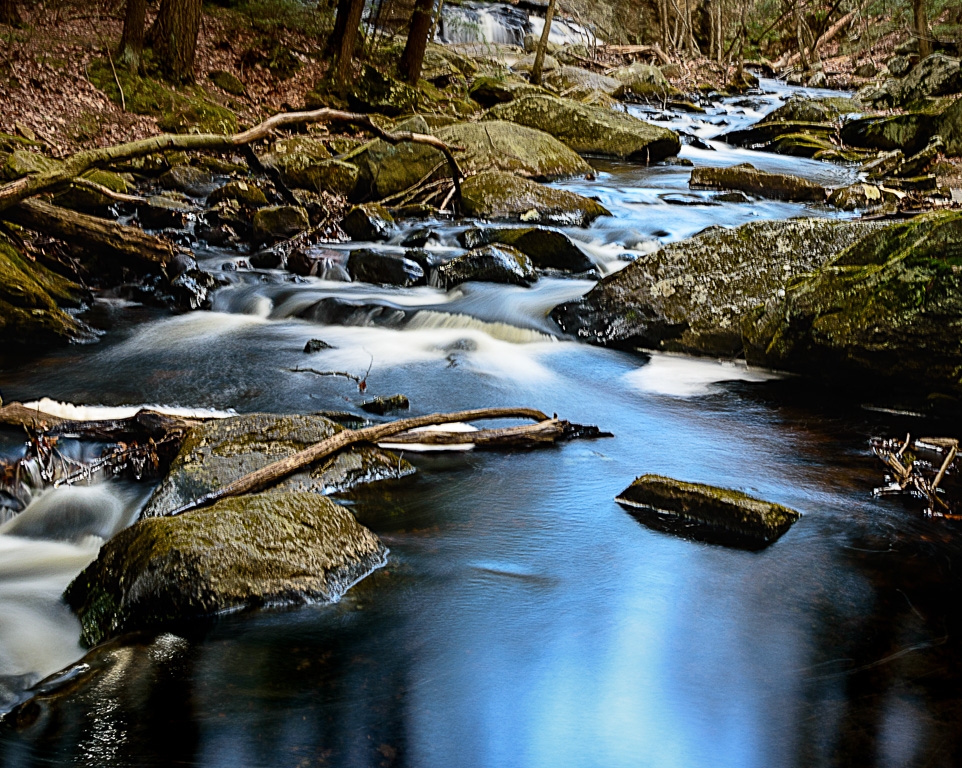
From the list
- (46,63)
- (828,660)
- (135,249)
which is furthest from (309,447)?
(46,63)

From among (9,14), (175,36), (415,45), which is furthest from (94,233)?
(415,45)

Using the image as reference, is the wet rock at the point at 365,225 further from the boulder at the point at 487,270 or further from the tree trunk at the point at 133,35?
the tree trunk at the point at 133,35

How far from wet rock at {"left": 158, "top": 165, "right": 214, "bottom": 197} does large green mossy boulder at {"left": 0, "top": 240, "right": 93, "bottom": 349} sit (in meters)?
5.45

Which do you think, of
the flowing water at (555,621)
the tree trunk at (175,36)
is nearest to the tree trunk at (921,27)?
the tree trunk at (175,36)

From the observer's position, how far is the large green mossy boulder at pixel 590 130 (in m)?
17.3

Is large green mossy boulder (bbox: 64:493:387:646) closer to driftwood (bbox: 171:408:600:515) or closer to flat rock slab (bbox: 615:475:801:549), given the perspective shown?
driftwood (bbox: 171:408:600:515)

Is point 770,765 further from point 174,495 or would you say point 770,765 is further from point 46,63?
point 46,63

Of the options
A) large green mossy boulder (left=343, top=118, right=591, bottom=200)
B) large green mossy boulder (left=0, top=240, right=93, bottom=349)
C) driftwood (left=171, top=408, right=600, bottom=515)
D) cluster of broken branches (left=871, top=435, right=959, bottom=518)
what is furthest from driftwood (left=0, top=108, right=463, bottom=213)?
cluster of broken branches (left=871, top=435, right=959, bottom=518)

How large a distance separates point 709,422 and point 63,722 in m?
4.37

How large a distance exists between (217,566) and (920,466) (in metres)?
4.08

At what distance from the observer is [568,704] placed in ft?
10.1

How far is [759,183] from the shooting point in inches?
555

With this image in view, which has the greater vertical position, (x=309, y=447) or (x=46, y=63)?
(x=46, y=63)

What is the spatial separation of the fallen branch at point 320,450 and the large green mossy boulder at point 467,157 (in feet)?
24.8
